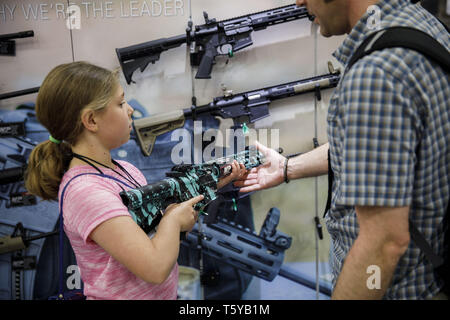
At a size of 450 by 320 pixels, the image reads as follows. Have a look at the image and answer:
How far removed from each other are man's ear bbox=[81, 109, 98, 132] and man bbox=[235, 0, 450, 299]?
79 cm

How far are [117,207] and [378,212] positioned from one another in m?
0.73

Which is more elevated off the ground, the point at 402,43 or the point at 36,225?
the point at 402,43

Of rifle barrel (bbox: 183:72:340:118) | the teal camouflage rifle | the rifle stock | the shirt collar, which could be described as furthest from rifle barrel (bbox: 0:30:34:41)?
the shirt collar

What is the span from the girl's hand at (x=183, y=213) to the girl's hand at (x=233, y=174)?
40 cm

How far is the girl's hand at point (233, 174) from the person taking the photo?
168 cm

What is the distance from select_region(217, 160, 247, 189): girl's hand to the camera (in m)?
1.68

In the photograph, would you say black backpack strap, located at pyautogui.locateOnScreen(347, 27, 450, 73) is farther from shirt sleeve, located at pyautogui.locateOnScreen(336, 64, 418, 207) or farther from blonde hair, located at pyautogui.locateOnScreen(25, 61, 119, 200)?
blonde hair, located at pyautogui.locateOnScreen(25, 61, 119, 200)

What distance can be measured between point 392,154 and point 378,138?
4 centimetres

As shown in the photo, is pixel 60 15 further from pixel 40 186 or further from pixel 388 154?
pixel 388 154

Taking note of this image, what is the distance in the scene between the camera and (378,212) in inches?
29.4

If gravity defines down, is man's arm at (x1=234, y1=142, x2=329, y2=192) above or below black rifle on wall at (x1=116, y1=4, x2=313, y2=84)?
below

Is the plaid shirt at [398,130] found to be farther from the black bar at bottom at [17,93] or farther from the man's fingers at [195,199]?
the black bar at bottom at [17,93]

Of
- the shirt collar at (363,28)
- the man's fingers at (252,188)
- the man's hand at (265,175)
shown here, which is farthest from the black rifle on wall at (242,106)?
the shirt collar at (363,28)
